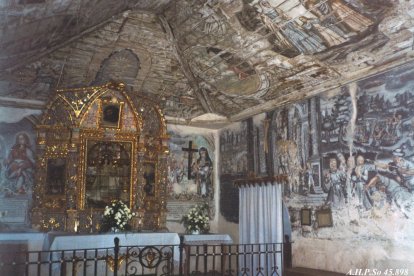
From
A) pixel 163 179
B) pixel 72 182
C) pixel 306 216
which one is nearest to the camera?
pixel 306 216

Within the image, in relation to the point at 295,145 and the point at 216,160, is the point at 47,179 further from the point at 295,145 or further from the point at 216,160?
the point at 295,145

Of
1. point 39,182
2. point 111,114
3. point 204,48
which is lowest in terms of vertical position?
point 39,182

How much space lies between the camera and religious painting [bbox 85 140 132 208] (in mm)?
10742

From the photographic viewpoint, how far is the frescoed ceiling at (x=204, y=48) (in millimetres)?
7112

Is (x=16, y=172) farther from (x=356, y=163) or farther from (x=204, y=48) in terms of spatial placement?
(x=356, y=163)

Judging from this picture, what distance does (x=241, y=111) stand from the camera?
38.4 feet

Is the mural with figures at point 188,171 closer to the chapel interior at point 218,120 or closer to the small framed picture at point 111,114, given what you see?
the chapel interior at point 218,120

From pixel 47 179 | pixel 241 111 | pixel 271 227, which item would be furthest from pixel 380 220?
pixel 47 179

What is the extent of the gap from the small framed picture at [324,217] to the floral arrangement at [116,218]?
4548 millimetres

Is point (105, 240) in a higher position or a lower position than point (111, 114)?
lower

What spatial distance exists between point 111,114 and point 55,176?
2.15 m

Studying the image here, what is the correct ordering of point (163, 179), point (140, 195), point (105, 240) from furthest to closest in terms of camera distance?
1. point (163, 179)
2. point (140, 195)
3. point (105, 240)

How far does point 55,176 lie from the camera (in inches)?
411

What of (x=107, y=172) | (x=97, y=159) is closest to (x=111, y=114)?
(x=97, y=159)
